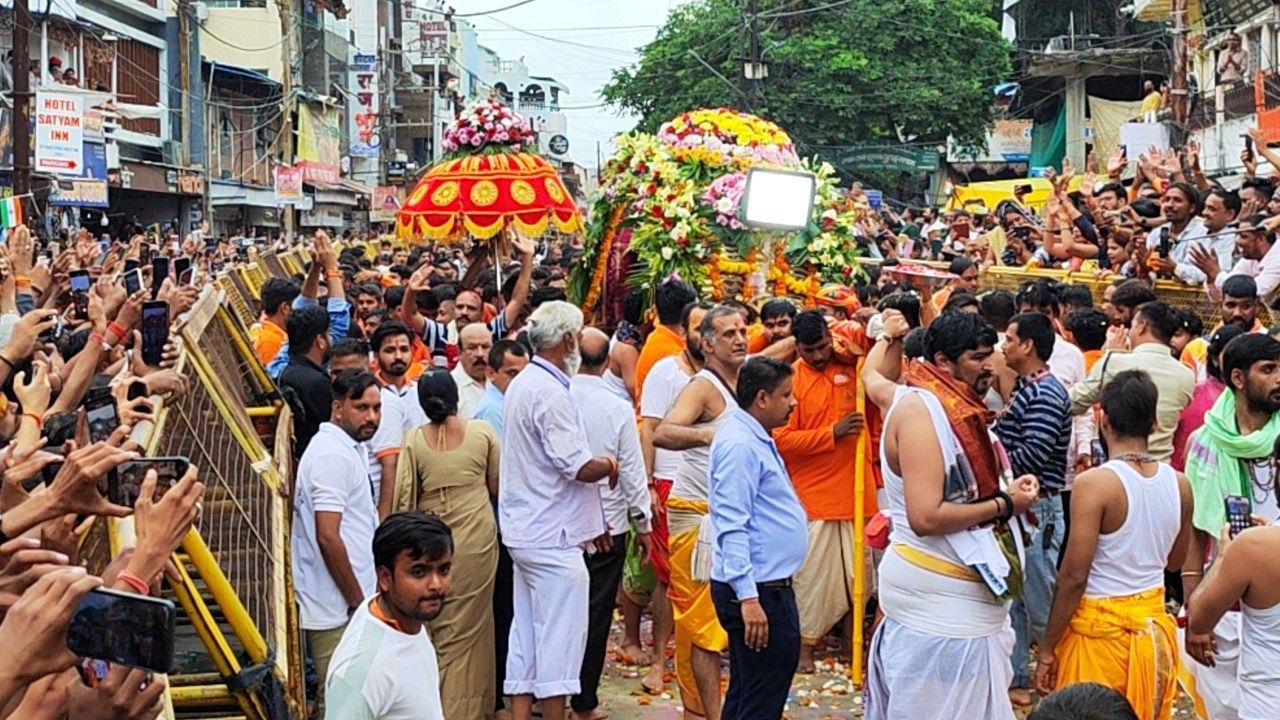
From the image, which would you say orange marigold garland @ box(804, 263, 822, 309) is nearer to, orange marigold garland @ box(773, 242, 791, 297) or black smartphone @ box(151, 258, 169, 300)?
orange marigold garland @ box(773, 242, 791, 297)

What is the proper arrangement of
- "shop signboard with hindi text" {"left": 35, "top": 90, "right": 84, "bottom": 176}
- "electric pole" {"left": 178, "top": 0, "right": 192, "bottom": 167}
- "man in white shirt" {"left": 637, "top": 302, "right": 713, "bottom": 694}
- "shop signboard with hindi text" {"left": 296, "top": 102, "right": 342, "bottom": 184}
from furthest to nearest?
"shop signboard with hindi text" {"left": 296, "top": 102, "right": 342, "bottom": 184} < "electric pole" {"left": 178, "top": 0, "right": 192, "bottom": 167} < "shop signboard with hindi text" {"left": 35, "top": 90, "right": 84, "bottom": 176} < "man in white shirt" {"left": 637, "top": 302, "right": 713, "bottom": 694}

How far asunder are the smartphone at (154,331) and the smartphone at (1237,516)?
13.5ft

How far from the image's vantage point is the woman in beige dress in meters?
7.17

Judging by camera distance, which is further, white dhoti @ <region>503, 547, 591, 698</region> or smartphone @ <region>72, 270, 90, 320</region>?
smartphone @ <region>72, 270, 90, 320</region>

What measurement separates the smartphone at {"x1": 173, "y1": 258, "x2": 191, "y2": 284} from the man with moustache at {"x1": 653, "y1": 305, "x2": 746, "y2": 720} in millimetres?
3220

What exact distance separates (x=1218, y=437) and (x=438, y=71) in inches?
3202

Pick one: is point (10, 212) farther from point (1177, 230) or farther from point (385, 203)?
point (385, 203)

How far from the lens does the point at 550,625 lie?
708cm

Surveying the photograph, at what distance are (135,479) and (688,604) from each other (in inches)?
172

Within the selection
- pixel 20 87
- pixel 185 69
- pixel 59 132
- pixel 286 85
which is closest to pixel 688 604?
pixel 20 87

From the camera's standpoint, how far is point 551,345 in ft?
23.3

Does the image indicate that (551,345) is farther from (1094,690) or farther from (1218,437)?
Result: (1094,690)

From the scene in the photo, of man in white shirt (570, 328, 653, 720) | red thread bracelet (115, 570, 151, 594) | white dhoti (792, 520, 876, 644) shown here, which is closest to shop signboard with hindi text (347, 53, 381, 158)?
white dhoti (792, 520, 876, 644)

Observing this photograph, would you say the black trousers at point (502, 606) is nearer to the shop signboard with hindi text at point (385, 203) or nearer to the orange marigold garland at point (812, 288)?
the orange marigold garland at point (812, 288)
